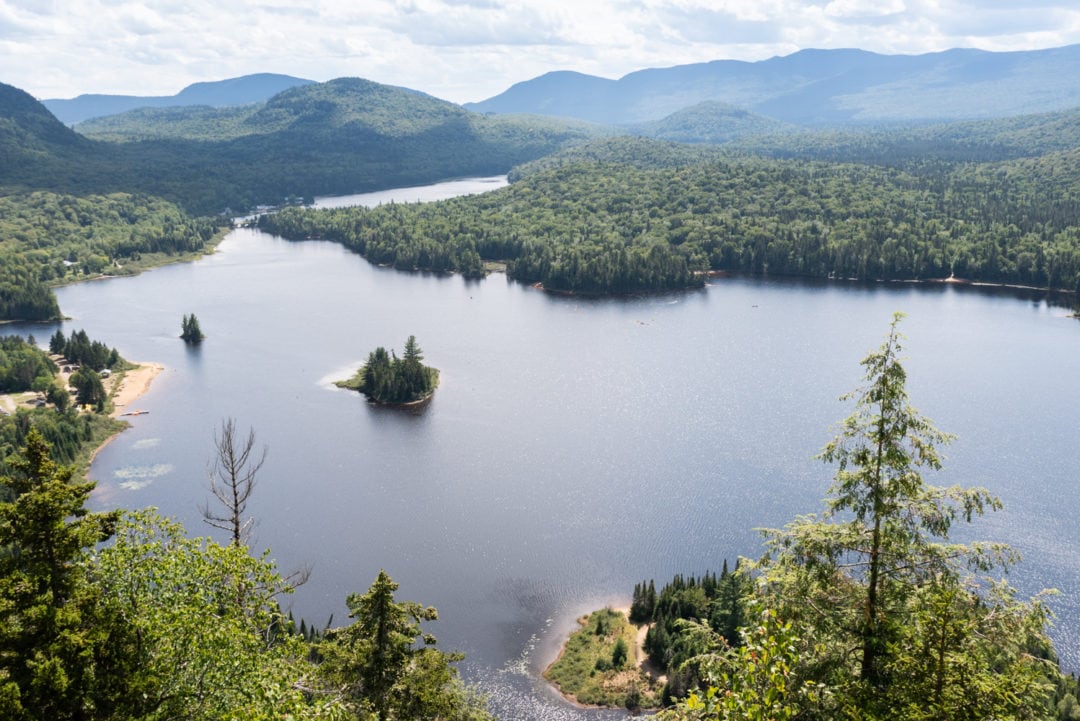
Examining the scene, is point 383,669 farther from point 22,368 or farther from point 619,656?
point 22,368

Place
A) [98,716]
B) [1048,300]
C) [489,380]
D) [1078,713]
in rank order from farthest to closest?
[1048,300], [489,380], [1078,713], [98,716]

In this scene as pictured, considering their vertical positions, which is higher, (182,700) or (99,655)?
(99,655)

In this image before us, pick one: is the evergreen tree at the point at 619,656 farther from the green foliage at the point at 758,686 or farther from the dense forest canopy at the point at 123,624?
the green foliage at the point at 758,686

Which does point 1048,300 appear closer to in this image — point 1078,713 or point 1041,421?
point 1041,421

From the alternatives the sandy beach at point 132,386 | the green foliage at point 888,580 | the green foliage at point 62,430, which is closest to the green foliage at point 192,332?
the sandy beach at point 132,386

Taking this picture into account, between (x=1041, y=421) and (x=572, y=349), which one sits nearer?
(x=1041, y=421)

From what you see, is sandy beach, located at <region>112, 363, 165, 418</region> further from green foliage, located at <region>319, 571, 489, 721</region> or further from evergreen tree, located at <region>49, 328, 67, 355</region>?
green foliage, located at <region>319, 571, 489, 721</region>

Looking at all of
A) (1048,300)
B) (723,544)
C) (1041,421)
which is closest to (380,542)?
(723,544)

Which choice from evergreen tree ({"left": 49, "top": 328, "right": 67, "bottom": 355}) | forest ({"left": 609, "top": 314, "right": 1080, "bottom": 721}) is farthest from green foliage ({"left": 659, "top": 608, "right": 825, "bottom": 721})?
evergreen tree ({"left": 49, "top": 328, "right": 67, "bottom": 355})
